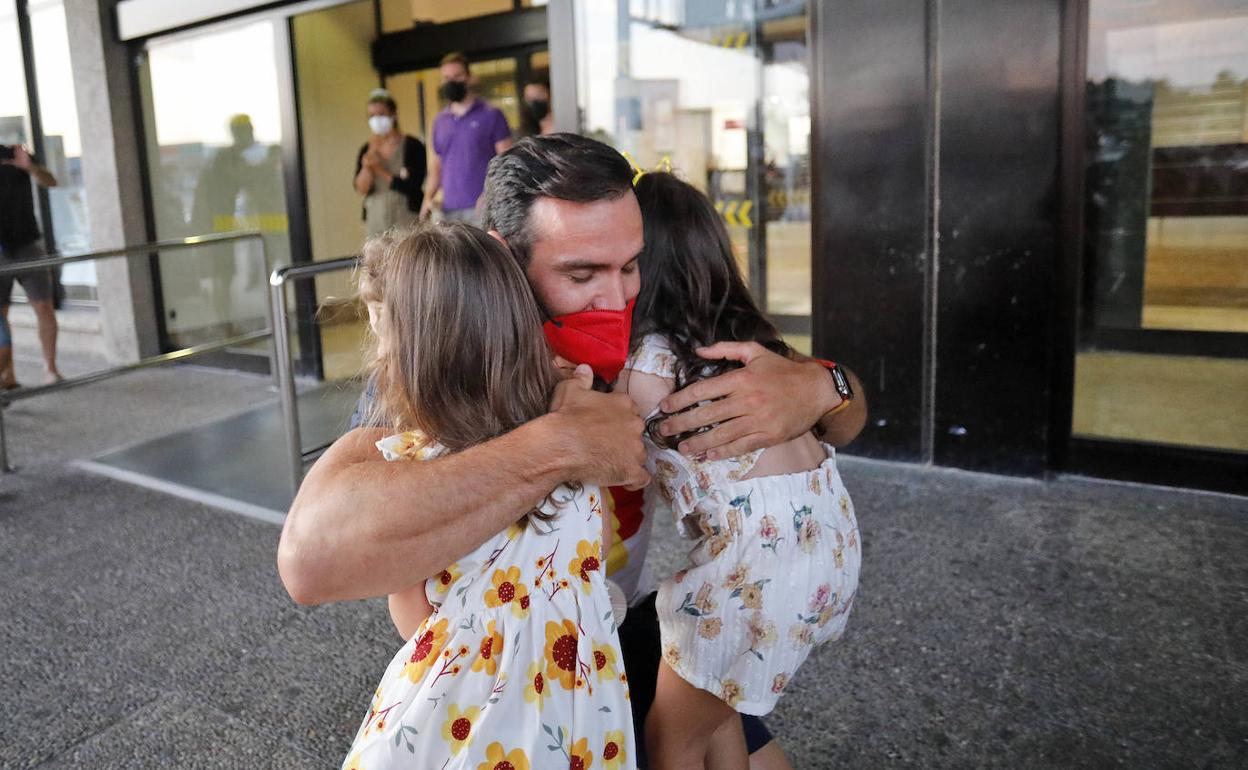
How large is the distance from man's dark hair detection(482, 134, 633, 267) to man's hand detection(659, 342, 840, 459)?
0.31 meters

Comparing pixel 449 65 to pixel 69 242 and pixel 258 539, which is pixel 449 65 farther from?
pixel 69 242

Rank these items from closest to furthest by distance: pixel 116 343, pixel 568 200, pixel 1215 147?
1. pixel 568 200
2. pixel 1215 147
3. pixel 116 343

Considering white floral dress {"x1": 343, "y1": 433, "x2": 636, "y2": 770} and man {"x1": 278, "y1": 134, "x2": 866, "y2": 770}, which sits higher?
man {"x1": 278, "y1": 134, "x2": 866, "y2": 770}

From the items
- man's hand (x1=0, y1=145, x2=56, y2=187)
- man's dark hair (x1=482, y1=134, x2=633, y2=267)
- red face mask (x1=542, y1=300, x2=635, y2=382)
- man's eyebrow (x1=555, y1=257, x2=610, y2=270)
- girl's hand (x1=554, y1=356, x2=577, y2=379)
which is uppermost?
man's hand (x1=0, y1=145, x2=56, y2=187)

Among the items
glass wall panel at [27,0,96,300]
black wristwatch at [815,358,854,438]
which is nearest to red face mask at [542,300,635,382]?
black wristwatch at [815,358,854,438]

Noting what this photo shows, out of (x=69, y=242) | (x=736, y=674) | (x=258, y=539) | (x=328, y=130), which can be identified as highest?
(x=328, y=130)

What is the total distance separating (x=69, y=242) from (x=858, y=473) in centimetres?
749

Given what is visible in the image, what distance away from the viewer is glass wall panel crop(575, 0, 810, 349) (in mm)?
4832

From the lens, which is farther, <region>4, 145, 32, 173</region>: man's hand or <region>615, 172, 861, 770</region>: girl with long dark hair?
<region>4, 145, 32, 173</region>: man's hand

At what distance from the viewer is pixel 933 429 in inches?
174

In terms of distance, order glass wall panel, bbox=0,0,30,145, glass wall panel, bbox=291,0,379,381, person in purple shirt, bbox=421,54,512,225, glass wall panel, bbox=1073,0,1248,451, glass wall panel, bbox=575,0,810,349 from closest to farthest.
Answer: glass wall panel, bbox=1073,0,1248,451
glass wall panel, bbox=575,0,810,349
person in purple shirt, bbox=421,54,512,225
glass wall panel, bbox=291,0,379,381
glass wall panel, bbox=0,0,30,145

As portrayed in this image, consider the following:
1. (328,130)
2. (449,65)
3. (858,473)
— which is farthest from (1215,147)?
(328,130)

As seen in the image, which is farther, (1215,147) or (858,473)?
(858,473)

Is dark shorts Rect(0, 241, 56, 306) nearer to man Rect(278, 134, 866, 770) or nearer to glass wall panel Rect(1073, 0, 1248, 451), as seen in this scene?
man Rect(278, 134, 866, 770)
